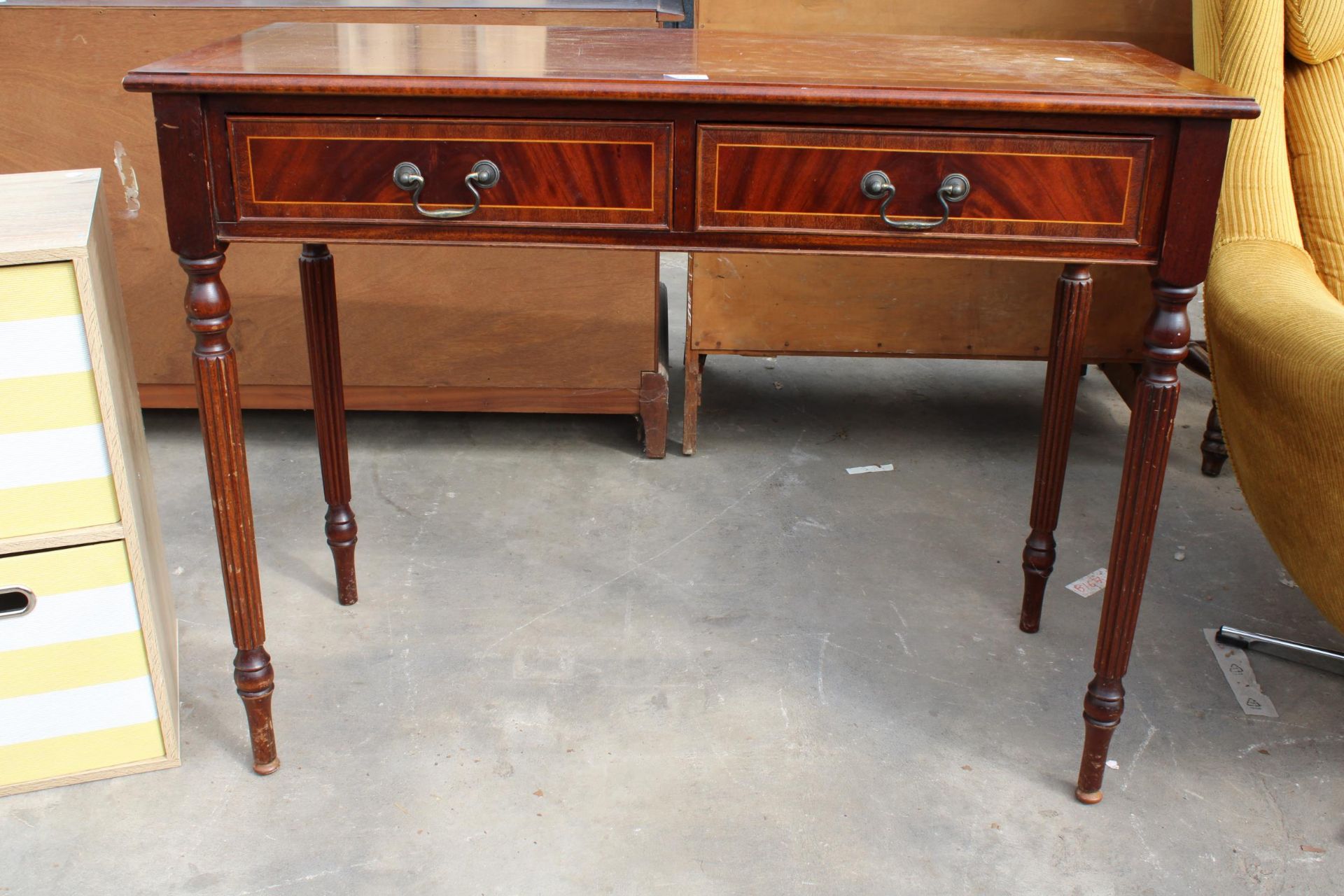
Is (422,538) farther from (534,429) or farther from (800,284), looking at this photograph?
(800,284)

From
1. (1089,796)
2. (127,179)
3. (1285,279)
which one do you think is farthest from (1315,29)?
(127,179)

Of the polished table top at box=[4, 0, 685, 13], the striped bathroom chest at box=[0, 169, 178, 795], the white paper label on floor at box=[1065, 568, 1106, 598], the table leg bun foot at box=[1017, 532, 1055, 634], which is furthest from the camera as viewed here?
the polished table top at box=[4, 0, 685, 13]

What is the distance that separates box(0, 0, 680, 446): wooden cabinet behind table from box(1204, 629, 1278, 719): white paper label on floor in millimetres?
1182

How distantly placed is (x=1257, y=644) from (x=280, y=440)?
1.93 meters

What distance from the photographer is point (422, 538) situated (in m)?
2.17

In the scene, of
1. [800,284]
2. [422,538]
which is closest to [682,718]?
[422,538]

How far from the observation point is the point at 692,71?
1.37m

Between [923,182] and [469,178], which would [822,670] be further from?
[469,178]

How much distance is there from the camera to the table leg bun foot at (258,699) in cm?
152

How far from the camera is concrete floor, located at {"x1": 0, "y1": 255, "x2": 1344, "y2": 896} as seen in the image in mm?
1445

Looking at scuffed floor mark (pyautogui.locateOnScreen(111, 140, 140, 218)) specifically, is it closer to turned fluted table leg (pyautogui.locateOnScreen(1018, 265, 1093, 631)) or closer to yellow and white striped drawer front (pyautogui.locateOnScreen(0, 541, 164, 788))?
yellow and white striped drawer front (pyautogui.locateOnScreen(0, 541, 164, 788))

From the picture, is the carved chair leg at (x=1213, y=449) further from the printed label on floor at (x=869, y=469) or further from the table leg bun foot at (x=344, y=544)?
the table leg bun foot at (x=344, y=544)

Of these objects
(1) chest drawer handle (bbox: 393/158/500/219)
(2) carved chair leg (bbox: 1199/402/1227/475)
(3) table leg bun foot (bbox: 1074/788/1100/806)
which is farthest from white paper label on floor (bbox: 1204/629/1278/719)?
(1) chest drawer handle (bbox: 393/158/500/219)

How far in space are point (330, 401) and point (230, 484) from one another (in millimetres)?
425
